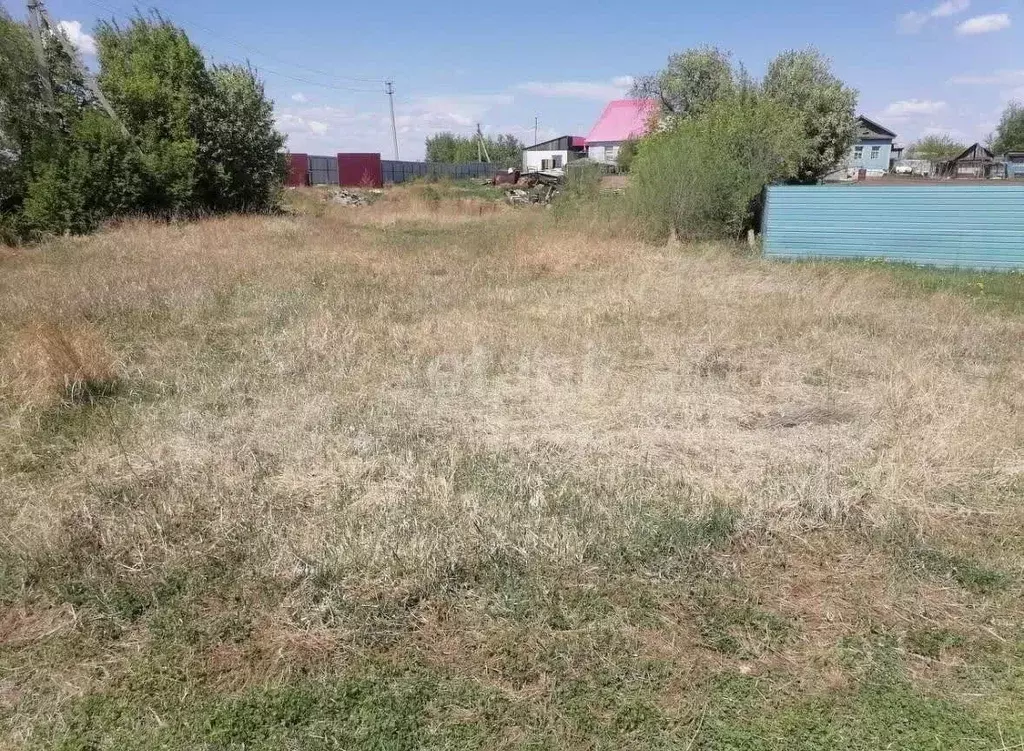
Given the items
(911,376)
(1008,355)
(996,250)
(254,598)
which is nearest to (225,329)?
(254,598)

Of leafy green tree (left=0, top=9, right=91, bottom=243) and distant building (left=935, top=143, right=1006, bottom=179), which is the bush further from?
distant building (left=935, top=143, right=1006, bottom=179)

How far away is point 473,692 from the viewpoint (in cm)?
237

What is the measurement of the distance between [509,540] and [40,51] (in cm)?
1684

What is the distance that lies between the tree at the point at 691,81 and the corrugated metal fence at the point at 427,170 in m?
15.6

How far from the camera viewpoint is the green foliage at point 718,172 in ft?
43.2

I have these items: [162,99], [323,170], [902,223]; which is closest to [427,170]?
[323,170]

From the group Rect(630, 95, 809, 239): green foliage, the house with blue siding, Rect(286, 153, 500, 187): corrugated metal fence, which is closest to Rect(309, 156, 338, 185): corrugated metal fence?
Rect(286, 153, 500, 187): corrugated metal fence

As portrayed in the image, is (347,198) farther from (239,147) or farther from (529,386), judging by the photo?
(529,386)

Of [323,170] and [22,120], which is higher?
[323,170]

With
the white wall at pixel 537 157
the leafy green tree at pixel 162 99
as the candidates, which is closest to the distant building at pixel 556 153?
the white wall at pixel 537 157

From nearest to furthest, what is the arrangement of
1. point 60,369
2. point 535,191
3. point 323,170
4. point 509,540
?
point 509,540 → point 60,369 → point 535,191 → point 323,170

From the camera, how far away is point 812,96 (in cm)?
1981

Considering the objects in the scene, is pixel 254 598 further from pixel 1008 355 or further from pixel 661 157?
pixel 661 157

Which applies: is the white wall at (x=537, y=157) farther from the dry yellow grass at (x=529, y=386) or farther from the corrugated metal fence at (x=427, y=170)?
the dry yellow grass at (x=529, y=386)
